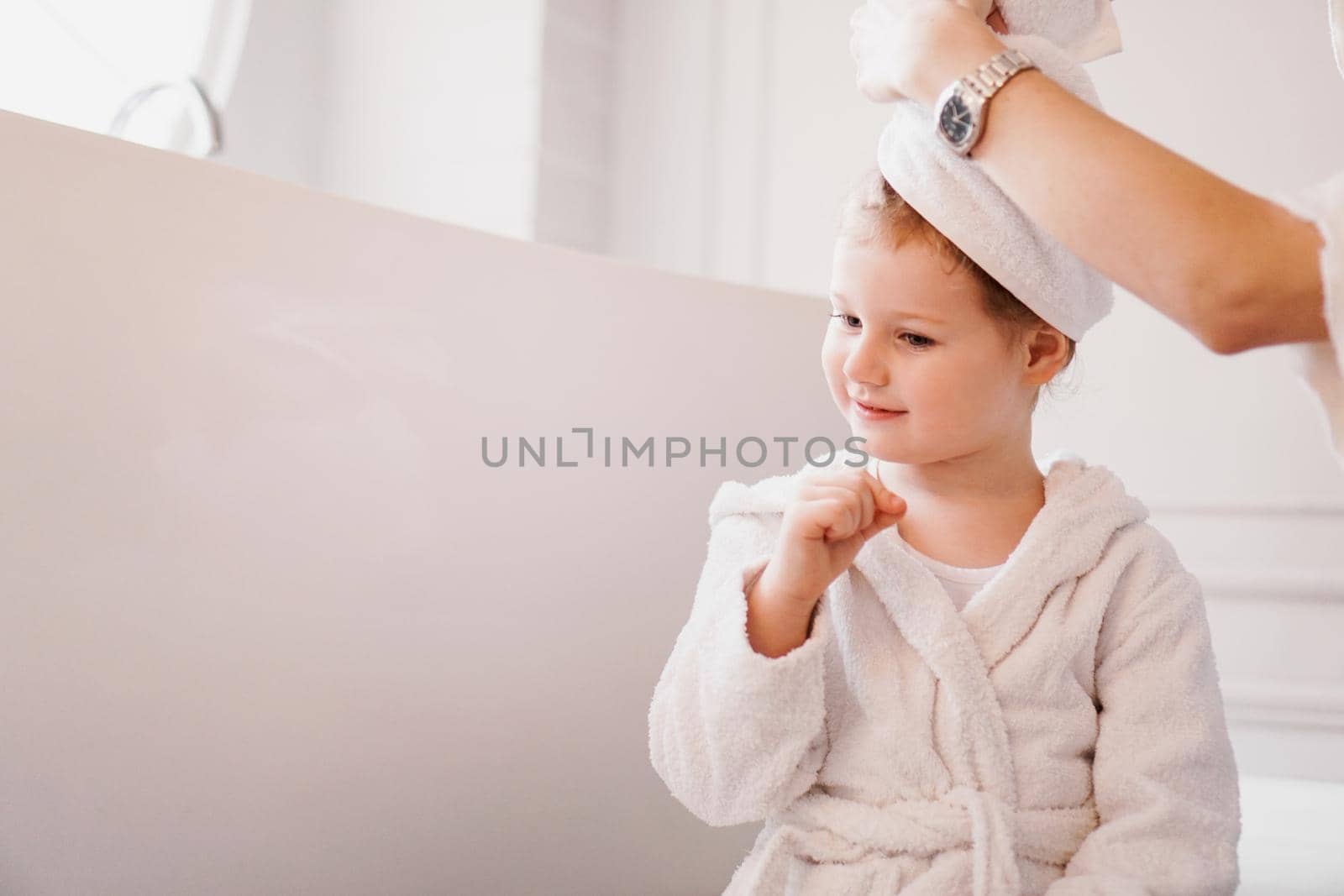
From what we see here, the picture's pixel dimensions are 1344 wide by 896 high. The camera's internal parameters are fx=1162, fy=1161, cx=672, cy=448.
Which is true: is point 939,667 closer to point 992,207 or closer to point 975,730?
point 975,730

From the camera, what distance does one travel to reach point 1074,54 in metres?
0.84

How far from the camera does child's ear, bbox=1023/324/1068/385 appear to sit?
833mm

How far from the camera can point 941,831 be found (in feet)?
2.43

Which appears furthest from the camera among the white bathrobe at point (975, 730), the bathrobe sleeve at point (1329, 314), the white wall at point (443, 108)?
the white wall at point (443, 108)

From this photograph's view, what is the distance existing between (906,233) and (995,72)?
0.17 metres

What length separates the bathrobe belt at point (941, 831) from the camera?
729mm

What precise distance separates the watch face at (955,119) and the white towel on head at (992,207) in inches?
3.4

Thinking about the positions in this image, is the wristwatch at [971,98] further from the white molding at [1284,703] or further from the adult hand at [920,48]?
the white molding at [1284,703]

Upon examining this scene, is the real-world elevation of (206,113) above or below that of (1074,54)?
above

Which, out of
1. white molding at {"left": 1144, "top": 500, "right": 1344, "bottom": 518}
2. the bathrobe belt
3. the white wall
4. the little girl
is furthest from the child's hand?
the white wall

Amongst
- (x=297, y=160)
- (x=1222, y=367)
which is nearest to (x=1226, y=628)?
(x=1222, y=367)

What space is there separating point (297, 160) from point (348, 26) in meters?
0.27

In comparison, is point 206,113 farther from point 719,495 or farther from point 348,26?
point 719,495

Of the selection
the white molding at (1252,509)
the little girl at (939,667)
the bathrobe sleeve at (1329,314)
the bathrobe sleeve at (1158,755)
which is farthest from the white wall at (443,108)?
the bathrobe sleeve at (1329,314)
